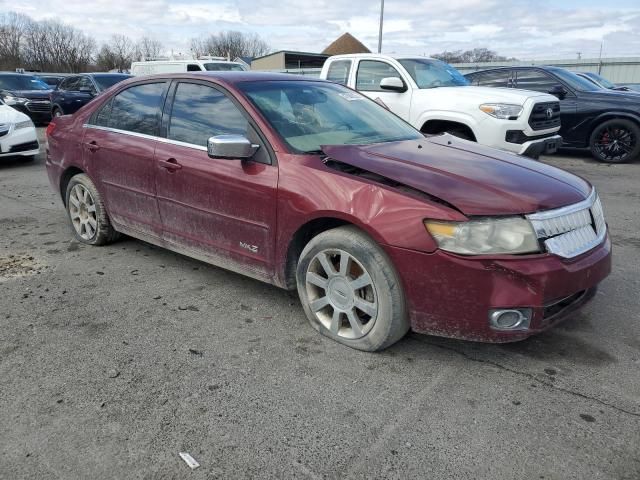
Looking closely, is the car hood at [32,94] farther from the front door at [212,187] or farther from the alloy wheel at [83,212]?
the front door at [212,187]

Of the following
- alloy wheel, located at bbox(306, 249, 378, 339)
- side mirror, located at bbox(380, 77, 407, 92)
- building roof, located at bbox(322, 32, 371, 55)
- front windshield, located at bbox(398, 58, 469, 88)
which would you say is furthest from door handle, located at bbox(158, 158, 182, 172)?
building roof, located at bbox(322, 32, 371, 55)

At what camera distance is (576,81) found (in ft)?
33.7

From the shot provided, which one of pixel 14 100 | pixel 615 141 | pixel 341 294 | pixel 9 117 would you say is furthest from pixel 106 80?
pixel 341 294

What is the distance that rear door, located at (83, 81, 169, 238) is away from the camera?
13.5ft

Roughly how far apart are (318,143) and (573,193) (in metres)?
1.56

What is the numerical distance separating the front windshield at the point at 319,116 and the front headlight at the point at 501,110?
372cm

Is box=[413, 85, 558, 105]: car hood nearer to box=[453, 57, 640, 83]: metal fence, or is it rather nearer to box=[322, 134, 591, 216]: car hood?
box=[322, 134, 591, 216]: car hood

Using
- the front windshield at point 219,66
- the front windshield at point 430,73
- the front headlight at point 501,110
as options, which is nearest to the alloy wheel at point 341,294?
the front headlight at point 501,110

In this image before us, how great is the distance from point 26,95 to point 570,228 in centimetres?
1774

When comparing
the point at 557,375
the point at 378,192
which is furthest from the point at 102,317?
the point at 557,375

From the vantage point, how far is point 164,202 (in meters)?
4.02

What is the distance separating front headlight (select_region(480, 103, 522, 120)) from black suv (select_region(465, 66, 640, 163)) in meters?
3.06

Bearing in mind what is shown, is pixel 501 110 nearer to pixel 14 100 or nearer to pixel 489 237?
pixel 489 237

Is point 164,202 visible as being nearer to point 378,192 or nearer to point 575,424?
point 378,192
